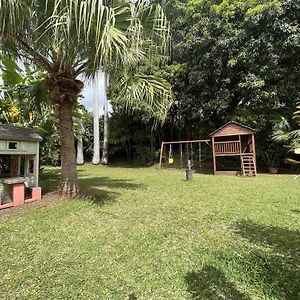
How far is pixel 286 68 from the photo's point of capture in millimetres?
11656

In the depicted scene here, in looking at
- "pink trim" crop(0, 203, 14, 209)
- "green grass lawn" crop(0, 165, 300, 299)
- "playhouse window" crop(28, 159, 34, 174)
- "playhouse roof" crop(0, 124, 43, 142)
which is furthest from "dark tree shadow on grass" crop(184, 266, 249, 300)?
"playhouse window" crop(28, 159, 34, 174)

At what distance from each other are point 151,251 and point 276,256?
4.88 feet

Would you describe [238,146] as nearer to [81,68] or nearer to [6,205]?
[81,68]

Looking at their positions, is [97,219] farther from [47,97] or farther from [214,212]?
[47,97]

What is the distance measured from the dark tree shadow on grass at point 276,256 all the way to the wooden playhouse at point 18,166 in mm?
4427

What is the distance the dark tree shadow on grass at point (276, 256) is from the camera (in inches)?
88.9

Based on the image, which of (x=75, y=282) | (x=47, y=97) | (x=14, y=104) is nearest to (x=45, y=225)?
(x=75, y=282)

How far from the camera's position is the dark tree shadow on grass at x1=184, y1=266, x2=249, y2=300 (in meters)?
2.14

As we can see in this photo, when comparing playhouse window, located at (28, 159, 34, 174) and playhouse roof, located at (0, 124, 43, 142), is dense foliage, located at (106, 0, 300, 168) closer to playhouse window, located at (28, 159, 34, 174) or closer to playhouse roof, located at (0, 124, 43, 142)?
playhouse roof, located at (0, 124, 43, 142)

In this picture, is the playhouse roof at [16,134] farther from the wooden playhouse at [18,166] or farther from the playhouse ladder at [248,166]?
the playhouse ladder at [248,166]

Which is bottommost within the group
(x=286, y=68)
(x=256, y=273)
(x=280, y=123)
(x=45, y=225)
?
(x=256, y=273)

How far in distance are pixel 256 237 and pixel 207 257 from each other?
996 mm

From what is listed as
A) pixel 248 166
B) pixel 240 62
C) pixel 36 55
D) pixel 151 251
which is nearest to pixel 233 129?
pixel 248 166

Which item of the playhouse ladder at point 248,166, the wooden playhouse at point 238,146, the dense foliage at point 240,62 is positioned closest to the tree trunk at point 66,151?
the wooden playhouse at point 238,146
